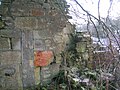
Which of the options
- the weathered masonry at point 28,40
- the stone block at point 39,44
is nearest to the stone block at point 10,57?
the weathered masonry at point 28,40

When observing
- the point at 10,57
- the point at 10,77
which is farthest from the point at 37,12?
the point at 10,77

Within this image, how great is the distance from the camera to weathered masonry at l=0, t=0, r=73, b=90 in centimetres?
516

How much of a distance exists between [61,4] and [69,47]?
4.06ft

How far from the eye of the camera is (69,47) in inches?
257

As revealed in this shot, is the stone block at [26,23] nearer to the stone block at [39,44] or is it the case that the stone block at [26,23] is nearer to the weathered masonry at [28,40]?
the weathered masonry at [28,40]

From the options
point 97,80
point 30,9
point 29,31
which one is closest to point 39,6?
point 30,9

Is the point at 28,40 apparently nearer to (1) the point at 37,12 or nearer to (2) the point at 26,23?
(2) the point at 26,23

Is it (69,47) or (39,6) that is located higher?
(39,6)

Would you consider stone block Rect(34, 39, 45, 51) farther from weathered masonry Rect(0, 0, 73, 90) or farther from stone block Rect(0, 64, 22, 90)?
stone block Rect(0, 64, 22, 90)

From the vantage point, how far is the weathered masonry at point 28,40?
5.16 m

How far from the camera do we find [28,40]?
527 cm

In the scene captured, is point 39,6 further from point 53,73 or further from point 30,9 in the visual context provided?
point 53,73

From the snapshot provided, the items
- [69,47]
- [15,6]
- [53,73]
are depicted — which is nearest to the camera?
[15,6]

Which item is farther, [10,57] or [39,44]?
[39,44]
